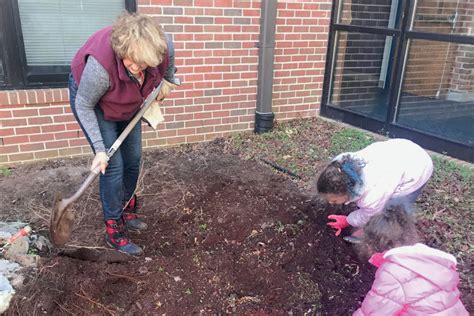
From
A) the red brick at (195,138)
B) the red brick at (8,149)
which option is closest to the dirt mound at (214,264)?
the red brick at (8,149)

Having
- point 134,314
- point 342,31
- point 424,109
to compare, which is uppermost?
point 342,31

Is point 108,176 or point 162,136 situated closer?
point 108,176

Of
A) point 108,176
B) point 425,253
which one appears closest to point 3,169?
point 108,176

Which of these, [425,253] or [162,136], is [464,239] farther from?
[162,136]

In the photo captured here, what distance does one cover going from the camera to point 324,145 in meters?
4.90

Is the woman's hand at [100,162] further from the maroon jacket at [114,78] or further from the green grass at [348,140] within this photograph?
the green grass at [348,140]

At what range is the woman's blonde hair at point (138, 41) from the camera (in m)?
2.12

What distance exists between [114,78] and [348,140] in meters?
3.32

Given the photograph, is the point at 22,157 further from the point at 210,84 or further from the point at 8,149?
the point at 210,84

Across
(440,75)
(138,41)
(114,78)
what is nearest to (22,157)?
(114,78)

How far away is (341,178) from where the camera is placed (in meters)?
2.53

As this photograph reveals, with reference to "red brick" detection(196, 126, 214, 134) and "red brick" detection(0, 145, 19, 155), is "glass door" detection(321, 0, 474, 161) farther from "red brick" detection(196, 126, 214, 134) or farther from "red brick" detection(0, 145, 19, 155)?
"red brick" detection(0, 145, 19, 155)

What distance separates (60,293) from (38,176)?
6.11 feet

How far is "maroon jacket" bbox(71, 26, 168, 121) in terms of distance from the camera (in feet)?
7.45
